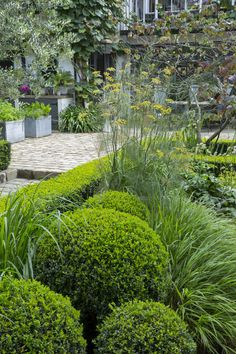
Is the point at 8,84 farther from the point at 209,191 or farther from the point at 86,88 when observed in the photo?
the point at 86,88

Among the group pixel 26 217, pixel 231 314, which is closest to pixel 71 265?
pixel 26 217

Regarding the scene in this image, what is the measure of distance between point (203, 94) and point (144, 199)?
146 inches

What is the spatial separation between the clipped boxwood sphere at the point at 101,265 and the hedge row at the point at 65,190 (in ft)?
2.77

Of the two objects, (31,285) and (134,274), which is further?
(134,274)

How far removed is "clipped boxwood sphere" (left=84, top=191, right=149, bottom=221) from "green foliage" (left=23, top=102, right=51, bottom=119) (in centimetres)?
742

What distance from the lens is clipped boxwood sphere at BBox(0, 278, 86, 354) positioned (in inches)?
71.2

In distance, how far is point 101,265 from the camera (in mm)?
2465

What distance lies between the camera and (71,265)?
2498 millimetres

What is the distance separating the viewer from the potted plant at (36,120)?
10.5 m

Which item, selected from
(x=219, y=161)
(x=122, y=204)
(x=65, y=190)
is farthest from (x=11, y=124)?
(x=122, y=204)

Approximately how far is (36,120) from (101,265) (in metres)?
8.47

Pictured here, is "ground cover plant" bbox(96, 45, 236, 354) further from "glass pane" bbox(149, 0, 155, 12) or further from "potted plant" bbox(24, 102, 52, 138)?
"glass pane" bbox(149, 0, 155, 12)

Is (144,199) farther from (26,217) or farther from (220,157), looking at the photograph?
(220,157)

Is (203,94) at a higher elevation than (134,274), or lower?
higher
